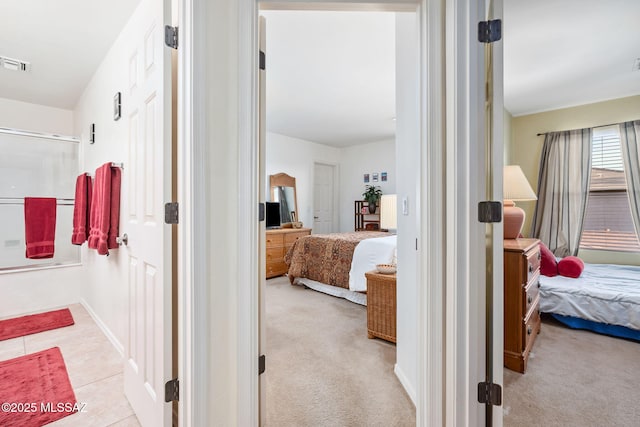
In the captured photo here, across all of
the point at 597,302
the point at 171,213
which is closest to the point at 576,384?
the point at 597,302

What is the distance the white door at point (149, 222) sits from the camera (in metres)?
1.21

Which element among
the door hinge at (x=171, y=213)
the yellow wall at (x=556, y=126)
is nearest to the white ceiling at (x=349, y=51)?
the yellow wall at (x=556, y=126)

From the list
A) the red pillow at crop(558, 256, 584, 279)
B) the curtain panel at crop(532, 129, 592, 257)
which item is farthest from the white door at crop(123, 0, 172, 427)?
the curtain panel at crop(532, 129, 592, 257)

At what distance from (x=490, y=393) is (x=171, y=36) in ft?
6.50

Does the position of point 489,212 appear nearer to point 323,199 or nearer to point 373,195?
point 373,195

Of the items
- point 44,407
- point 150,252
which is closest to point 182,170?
point 150,252

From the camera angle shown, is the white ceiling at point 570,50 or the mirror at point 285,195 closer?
the white ceiling at point 570,50

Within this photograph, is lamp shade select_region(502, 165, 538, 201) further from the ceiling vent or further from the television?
the ceiling vent

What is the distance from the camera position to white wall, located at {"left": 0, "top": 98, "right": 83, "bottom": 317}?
296cm

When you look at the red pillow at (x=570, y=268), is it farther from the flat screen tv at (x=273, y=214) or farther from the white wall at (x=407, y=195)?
the flat screen tv at (x=273, y=214)

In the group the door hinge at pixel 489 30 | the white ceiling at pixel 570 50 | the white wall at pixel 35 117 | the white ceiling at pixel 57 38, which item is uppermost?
the white ceiling at pixel 570 50

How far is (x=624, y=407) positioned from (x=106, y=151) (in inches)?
153

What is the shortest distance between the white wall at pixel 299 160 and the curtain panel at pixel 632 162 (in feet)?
15.1

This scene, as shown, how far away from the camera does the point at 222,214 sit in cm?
126
